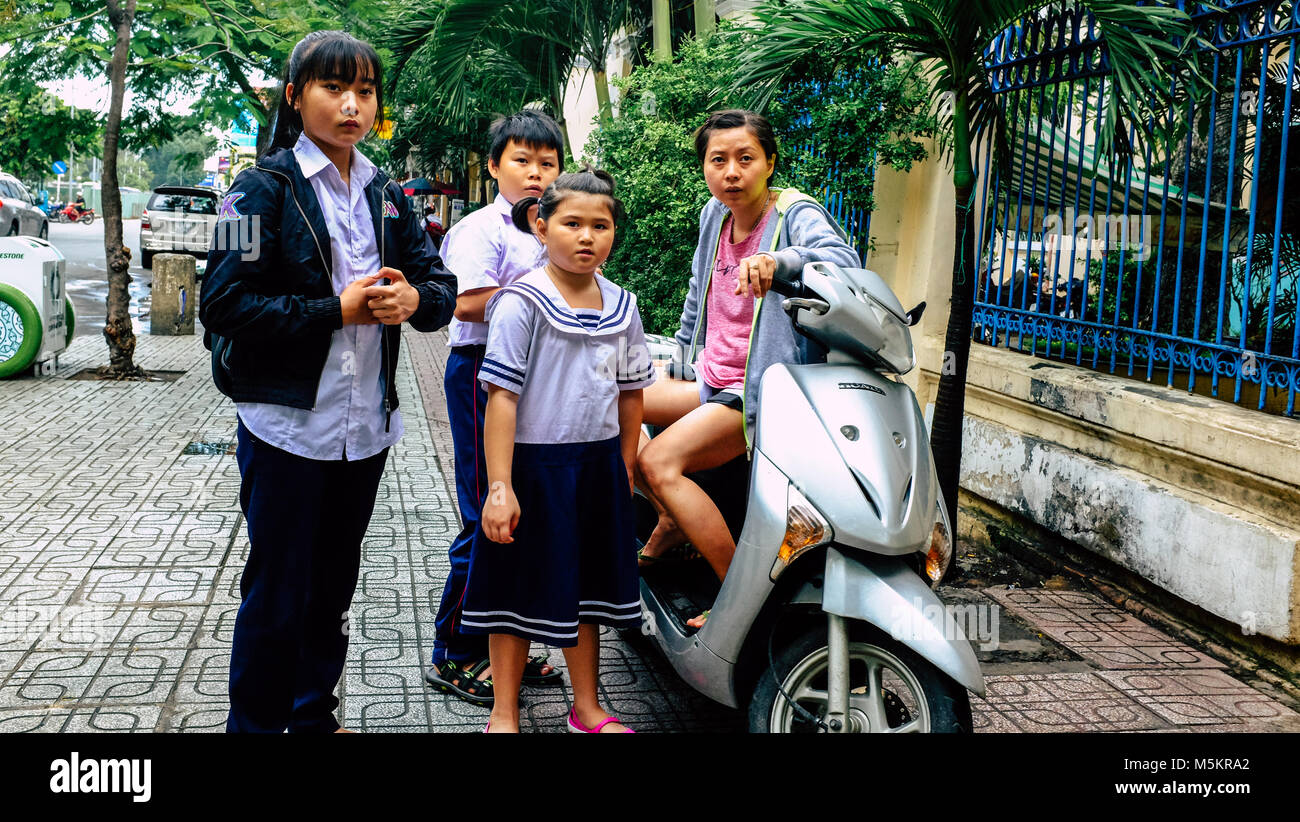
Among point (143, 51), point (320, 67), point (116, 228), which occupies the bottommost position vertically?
point (116, 228)

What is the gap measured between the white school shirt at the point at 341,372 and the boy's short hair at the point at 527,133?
0.78 metres

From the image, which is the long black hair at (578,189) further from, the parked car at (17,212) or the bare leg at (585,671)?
the parked car at (17,212)

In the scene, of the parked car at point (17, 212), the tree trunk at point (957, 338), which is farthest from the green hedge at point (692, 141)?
the parked car at point (17, 212)

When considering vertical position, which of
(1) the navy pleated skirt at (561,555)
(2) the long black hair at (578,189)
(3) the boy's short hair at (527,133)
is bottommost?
(1) the navy pleated skirt at (561,555)

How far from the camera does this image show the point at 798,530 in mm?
2891

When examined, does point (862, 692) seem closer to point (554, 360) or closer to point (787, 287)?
point (787, 287)

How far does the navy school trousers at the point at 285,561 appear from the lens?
286 centimetres

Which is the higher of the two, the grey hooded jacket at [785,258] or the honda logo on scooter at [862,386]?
the grey hooded jacket at [785,258]

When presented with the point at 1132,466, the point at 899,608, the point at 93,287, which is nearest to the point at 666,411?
the point at 899,608

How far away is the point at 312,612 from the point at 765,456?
126 cm

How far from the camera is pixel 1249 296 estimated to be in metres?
4.61

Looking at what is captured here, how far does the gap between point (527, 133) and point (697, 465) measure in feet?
3.82

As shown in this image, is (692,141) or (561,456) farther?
(692,141)

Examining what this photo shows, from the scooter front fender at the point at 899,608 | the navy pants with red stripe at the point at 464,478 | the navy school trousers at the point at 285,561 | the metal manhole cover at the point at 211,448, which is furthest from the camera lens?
the metal manhole cover at the point at 211,448
